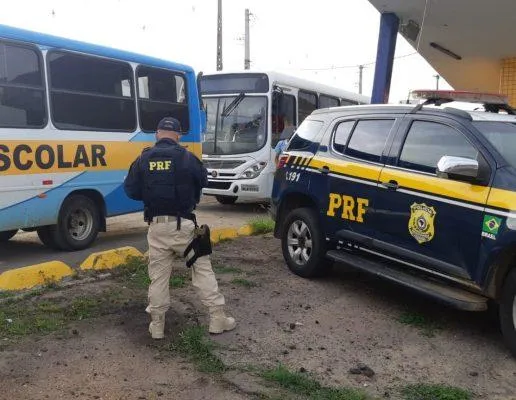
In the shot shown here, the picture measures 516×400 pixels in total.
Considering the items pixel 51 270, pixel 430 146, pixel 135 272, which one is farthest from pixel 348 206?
pixel 51 270

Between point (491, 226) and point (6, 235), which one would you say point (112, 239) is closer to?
point (6, 235)

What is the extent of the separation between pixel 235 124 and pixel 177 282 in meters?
6.71

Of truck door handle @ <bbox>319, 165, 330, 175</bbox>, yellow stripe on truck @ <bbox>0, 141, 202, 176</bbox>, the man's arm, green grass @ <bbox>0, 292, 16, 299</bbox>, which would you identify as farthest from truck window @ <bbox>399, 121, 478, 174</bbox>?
yellow stripe on truck @ <bbox>0, 141, 202, 176</bbox>

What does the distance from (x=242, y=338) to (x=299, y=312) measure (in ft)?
2.59

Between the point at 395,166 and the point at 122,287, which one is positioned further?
the point at 122,287

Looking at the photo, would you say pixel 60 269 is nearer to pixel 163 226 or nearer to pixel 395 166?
pixel 163 226

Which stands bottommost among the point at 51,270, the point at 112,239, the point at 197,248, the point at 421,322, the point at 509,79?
the point at 112,239

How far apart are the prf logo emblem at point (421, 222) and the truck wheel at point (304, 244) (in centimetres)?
137

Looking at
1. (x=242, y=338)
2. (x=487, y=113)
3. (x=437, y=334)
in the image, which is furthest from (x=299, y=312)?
(x=487, y=113)

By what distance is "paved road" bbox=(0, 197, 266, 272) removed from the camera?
741 centimetres

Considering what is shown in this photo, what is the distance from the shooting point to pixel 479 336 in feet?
15.4

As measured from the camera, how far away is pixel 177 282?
582 centimetres

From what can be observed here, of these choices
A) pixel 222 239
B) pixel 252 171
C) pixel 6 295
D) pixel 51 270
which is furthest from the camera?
pixel 252 171

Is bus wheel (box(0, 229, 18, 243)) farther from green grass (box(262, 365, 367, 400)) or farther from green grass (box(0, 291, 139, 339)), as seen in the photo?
green grass (box(262, 365, 367, 400))
